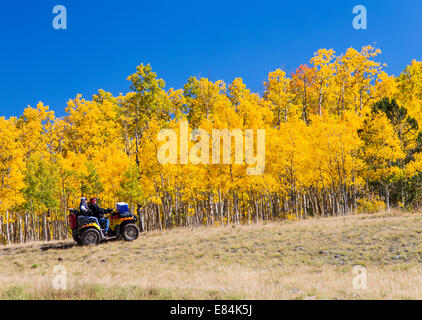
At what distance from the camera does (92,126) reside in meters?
41.6

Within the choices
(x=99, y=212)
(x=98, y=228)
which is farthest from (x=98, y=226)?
(x=99, y=212)

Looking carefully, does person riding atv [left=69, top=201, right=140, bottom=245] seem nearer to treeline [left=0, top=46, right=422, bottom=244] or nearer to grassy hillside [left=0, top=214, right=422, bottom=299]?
grassy hillside [left=0, top=214, right=422, bottom=299]

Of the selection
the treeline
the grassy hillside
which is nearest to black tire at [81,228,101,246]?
the grassy hillside

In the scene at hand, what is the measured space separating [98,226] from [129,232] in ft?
7.04

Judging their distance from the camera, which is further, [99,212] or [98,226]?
[98,226]

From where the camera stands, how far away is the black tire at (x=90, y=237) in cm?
1852

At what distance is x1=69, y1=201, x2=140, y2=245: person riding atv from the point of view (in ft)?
60.1

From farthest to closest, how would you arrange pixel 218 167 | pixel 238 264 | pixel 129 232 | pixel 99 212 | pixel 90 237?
pixel 218 167
pixel 129 232
pixel 90 237
pixel 99 212
pixel 238 264

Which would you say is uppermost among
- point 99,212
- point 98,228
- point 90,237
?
point 99,212

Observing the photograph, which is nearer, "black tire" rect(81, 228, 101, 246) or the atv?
the atv

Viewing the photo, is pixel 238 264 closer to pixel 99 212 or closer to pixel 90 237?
pixel 99 212

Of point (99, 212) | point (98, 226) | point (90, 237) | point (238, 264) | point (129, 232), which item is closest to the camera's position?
point (238, 264)

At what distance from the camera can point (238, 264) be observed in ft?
51.3
